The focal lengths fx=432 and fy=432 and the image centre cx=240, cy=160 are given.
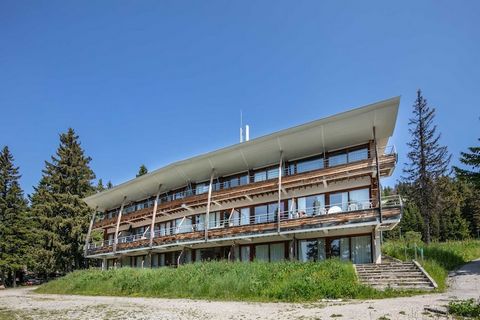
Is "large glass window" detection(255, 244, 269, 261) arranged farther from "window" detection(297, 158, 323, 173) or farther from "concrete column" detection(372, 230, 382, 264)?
"concrete column" detection(372, 230, 382, 264)

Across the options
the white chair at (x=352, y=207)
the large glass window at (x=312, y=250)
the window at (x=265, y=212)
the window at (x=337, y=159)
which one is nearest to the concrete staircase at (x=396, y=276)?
the white chair at (x=352, y=207)

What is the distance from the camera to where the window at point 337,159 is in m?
30.6

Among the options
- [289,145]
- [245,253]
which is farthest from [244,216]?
[289,145]

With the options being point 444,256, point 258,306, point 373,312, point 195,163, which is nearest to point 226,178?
point 195,163

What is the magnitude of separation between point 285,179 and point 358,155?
17.6 feet

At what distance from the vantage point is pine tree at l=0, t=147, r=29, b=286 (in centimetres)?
5171

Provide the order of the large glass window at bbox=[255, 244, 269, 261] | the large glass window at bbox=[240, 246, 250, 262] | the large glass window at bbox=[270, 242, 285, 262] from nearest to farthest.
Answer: the large glass window at bbox=[270, 242, 285, 262]
the large glass window at bbox=[255, 244, 269, 261]
the large glass window at bbox=[240, 246, 250, 262]

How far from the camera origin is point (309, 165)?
3228cm

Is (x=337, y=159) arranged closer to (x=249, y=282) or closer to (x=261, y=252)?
(x=261, y=252)

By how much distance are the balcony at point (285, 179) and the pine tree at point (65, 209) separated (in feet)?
44.9

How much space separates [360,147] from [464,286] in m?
12.4

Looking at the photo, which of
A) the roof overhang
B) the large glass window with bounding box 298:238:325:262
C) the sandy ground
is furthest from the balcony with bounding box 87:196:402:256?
the sandy ground

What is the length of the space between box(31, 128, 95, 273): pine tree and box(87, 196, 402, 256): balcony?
17231mm

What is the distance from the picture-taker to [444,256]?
28.0 meters
